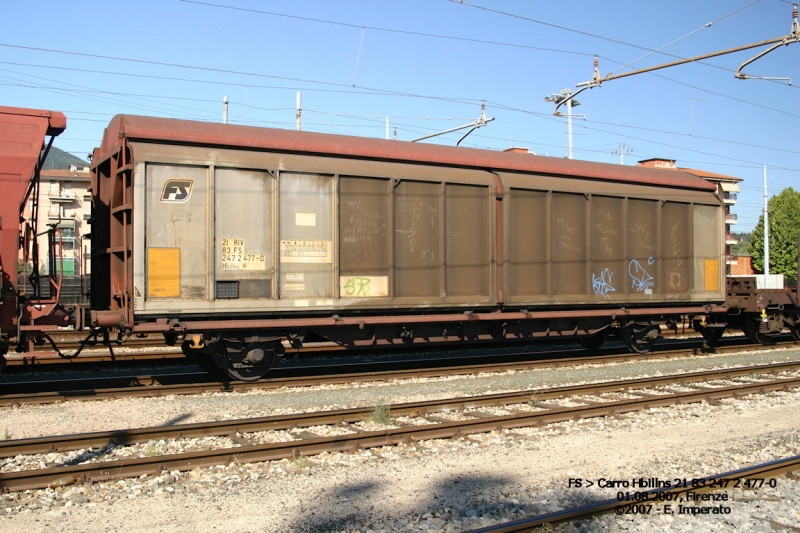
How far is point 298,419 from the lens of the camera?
7.83m

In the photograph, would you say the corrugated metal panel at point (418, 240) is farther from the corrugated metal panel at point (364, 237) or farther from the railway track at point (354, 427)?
the railway track at point (354, 427)

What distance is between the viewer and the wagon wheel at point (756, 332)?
1667 cm

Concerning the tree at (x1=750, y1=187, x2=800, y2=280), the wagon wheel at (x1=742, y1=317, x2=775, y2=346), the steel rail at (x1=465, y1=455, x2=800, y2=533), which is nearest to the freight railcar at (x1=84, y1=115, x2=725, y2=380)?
the wagon wheel at (x1=742, y1=317, x2=775, y2=346)

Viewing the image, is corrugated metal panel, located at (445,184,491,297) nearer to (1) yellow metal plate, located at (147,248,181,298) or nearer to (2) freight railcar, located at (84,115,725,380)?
(2) freight railcar, located at (84,115,725,380)

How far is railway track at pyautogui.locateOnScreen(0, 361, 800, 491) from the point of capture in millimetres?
6047

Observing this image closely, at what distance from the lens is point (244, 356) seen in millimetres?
10297

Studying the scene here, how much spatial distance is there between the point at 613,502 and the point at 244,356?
21.7 feet

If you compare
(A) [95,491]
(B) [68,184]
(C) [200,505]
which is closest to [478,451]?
(C) [200,505]

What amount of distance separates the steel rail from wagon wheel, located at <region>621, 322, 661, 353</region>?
A: 7.76m

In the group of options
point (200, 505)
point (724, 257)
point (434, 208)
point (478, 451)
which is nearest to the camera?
point (200, 505)

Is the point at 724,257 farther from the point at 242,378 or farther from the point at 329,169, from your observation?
the point at 242,378

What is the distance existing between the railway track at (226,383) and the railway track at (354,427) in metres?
2.54

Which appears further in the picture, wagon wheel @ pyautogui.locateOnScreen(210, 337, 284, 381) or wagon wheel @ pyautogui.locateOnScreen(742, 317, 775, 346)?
wagon wheel @ pyautogui.locateOnScreen(742, 317, 775, 346)

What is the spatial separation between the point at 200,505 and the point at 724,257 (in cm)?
1342
